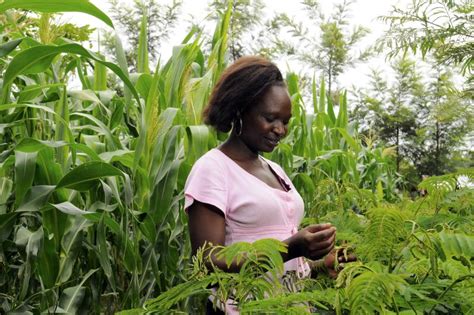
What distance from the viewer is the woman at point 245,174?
145cm

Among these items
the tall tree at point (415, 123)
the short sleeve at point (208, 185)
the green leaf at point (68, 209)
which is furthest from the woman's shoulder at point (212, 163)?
the tall tree at point (415, 123)

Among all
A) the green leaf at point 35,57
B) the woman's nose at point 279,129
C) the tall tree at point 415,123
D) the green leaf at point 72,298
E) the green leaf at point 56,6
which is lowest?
the tall tree at point 415,123

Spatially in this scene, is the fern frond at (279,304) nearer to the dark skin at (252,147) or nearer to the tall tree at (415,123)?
the dark skin at (252,147)

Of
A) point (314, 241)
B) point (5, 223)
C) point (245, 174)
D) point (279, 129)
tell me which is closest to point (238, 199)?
point (245, 174)

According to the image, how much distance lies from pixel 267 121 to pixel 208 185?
8.2 inches

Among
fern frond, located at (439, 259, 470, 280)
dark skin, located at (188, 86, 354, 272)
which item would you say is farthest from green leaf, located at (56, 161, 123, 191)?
fern frond, located at (439, 259, 470, 280)

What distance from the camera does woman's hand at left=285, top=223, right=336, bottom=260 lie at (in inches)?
43.5

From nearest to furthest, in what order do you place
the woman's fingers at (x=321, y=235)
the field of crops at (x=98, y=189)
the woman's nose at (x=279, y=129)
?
the woman's fingers at (x=321, y=235)
the woman's nose at (x=279, y=129)
the field of crops at (x=98, y=189)

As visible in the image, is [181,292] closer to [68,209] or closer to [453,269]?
[453,269]

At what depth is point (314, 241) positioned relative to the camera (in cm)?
112

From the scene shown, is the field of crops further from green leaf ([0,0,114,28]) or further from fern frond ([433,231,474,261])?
fern frond ([433,231,474,261])

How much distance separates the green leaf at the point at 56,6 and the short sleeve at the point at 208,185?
1.49ft

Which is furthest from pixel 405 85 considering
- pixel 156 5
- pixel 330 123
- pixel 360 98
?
pixel 330 123

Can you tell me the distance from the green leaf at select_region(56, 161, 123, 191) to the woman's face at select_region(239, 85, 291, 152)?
16.9 inches
